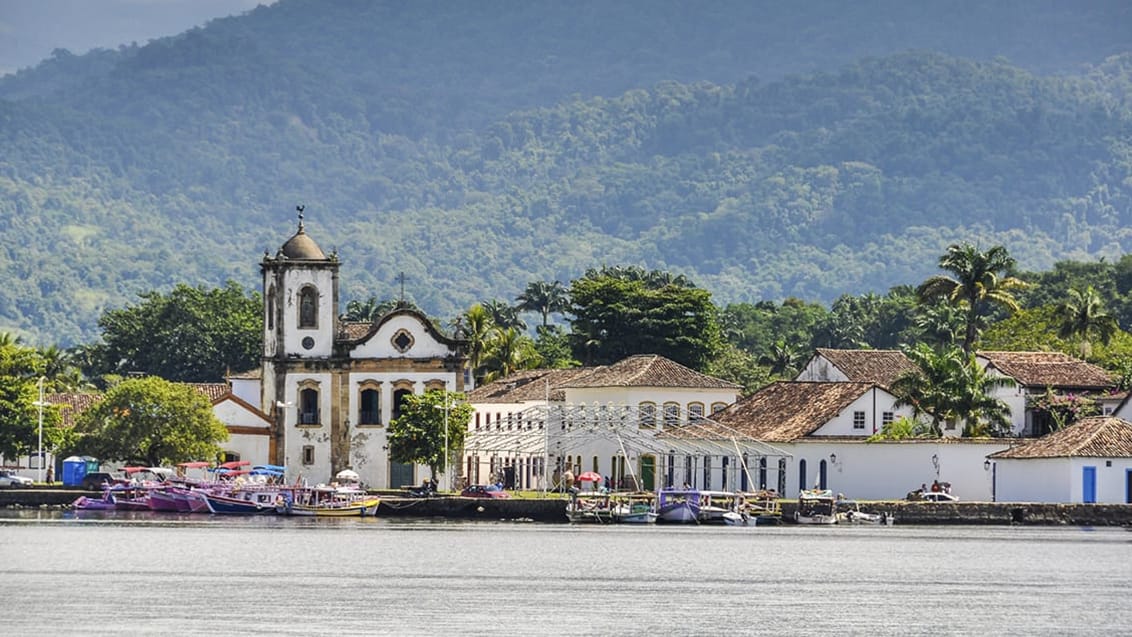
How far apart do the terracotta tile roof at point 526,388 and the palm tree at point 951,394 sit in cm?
2260

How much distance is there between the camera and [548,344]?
164125 millimetres

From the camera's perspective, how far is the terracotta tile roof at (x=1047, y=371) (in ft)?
345

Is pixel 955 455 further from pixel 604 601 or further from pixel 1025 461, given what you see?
pixel 604 601

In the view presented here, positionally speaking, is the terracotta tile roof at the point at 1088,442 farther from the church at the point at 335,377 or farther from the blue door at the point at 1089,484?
the church at the point at 335,377

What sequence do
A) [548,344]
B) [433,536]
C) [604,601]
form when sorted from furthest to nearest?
[548,344], [433,536], [604,601]

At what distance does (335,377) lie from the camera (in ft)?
373

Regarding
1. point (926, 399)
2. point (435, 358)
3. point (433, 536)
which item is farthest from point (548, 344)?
point (433, 536)

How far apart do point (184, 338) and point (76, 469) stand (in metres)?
51.2

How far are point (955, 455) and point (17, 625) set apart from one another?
5260 cm

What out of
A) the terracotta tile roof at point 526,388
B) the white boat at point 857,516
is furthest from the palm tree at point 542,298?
the white boat at point 857,516

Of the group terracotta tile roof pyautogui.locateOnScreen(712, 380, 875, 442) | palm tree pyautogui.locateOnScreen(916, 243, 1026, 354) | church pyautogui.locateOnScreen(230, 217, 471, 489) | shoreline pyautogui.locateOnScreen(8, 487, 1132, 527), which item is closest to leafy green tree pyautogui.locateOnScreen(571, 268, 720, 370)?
palm tree pyautogui.locateOnScreen(916, 243, 1026, 354)

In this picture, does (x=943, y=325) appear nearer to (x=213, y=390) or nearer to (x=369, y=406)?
(x=213, y=390)

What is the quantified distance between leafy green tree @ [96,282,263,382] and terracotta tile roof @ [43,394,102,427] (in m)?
35.7

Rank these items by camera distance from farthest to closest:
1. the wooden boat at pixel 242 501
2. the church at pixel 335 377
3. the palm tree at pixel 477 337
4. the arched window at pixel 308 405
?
the palm tree at pixel 477 337, the arched window at pixel 308 405, the church at pixel 335 377, the wooden boat at pixel 242 501
